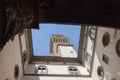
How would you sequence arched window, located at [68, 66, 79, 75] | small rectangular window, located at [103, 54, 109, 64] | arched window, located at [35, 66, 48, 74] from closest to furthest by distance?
small rectangular window, located at [103, 54, 109, 64] → arched window, located at [35, 66, 48, 74] → arched window, located at [68, 66, 79, 75]

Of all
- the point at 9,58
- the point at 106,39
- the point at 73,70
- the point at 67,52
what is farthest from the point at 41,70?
the point at 67,52

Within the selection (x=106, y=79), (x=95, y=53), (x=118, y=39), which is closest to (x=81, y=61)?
(x=95, y=53)

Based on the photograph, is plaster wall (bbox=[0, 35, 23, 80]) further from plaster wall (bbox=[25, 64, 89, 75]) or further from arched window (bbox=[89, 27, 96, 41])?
arched window (bbox=[89, 27, 96, 41])

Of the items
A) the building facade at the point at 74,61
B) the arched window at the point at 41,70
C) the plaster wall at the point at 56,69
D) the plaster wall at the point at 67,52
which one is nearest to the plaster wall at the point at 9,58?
the building facade at the point at 74,61

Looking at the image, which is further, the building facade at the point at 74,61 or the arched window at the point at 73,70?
the arched window at the point at 73,70

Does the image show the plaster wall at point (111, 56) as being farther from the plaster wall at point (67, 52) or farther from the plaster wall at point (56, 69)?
the plaster wall at point (67, 52)

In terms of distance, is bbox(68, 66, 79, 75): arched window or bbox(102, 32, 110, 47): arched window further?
bbox(68, 66, 79, 75): arched window

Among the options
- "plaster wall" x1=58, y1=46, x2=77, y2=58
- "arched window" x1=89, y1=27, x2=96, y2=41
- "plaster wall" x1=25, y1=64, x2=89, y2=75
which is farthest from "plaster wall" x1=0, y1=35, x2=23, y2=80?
"plaster wall" x1=58, y1=46, x2=77, y2=58

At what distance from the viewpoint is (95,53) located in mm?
17000

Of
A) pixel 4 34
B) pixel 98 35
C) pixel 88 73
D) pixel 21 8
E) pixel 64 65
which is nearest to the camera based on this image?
pixel 4 34

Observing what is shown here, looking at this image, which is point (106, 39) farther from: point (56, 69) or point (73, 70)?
point (56, 69)

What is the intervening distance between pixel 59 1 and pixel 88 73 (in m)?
11.3

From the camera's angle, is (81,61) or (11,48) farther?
(81,61)

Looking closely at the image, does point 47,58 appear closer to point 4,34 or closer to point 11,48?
point 11,48
